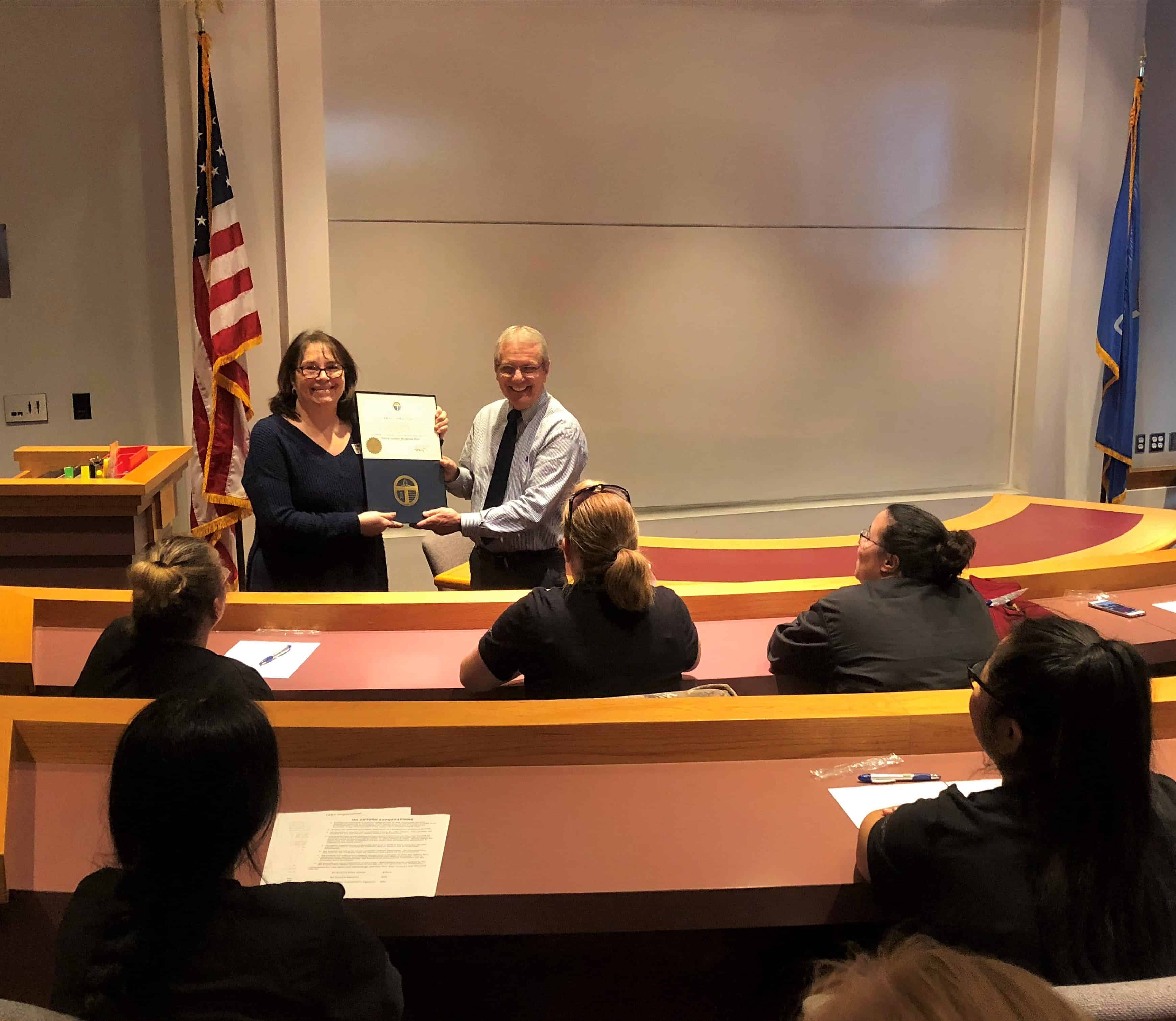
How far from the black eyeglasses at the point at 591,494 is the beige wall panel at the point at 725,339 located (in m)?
2.57

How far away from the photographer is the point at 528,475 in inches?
120

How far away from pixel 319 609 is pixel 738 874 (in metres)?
1.48

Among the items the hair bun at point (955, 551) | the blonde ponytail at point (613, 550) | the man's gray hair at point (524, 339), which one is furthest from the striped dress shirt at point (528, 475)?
the hair bun at point (955, 551)

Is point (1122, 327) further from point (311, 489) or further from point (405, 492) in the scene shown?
point (311, 489)

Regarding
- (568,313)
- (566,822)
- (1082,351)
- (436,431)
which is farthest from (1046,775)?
(1082,351)

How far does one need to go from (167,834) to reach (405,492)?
2.01 metres

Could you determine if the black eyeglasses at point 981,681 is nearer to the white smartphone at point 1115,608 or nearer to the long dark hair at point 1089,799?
the long dark hair at point 1089,799

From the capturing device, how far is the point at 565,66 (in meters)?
4.66

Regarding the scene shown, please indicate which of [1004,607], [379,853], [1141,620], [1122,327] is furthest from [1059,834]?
[1122,327]

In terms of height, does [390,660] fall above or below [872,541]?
below

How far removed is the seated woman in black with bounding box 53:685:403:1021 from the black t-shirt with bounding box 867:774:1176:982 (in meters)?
0.65

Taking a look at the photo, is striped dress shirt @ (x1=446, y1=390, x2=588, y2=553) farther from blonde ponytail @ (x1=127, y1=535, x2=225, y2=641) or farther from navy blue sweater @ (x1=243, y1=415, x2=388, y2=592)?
blonde ponytail @ (x1=127, y1=535, x2=225, y2=641)

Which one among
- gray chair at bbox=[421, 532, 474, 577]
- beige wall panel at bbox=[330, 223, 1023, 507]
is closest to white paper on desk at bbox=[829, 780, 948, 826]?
gray chair at bbox=[421, 532, 474, 577]

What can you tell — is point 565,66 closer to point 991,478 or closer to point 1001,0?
point 1001,0
